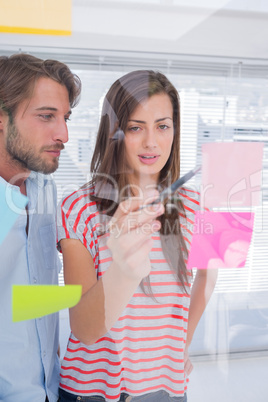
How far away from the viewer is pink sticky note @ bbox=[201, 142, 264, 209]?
72 cm

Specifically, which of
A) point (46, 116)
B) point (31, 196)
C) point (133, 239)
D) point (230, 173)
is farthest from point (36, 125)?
point (230, 173)

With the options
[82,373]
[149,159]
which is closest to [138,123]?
[149,159]

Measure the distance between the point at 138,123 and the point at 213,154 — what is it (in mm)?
201

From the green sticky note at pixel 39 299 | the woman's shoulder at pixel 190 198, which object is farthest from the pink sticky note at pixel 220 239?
Answer: the green sticky note at pixel 39 299

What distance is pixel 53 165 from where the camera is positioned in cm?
67

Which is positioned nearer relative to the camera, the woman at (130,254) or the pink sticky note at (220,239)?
the woman at (130,254)

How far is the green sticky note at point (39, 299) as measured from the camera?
62 centimetres

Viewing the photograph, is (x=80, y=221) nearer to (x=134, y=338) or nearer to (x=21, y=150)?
(x=21, y=150)

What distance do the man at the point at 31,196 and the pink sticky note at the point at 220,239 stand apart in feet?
1.03

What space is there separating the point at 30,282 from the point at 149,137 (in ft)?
1.19

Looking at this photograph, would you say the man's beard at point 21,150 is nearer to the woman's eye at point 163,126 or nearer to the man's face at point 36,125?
the man's face at point 36,125

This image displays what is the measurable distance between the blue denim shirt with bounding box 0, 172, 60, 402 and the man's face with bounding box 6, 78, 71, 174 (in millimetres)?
46

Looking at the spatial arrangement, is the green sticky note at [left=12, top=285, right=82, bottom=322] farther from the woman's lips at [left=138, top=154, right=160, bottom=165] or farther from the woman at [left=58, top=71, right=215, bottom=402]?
the woman's lips at [left=138, top=154, right=160, bottom=165]

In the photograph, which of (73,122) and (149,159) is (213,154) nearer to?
(149,159)
